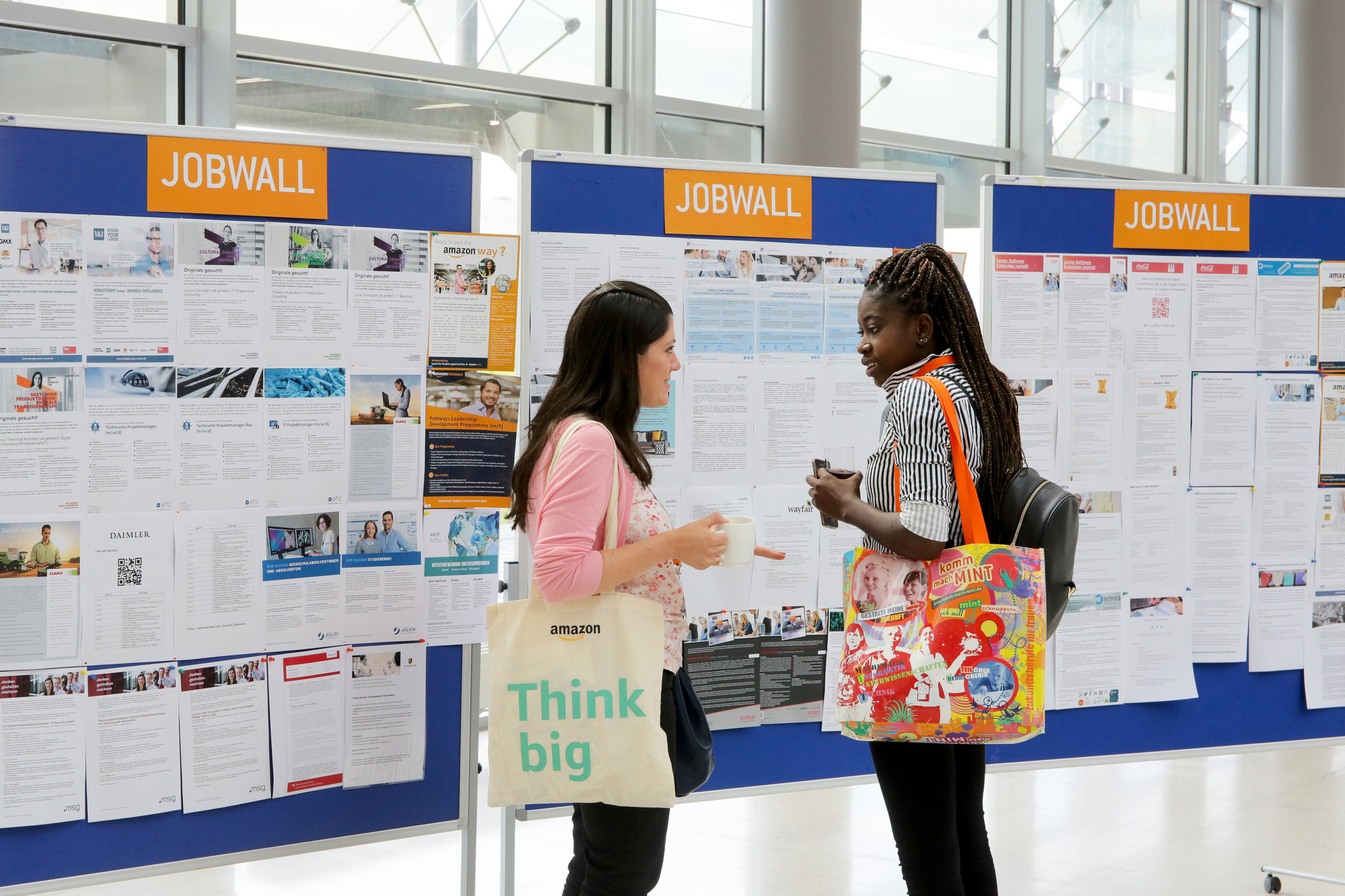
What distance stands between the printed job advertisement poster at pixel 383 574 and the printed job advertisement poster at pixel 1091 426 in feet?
5.41

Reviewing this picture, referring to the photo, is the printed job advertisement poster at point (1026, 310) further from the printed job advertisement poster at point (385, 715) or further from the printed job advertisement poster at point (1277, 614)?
the printed job advertisement poster at point (385, 715)

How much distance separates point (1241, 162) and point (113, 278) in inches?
281

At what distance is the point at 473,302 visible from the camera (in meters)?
2.54

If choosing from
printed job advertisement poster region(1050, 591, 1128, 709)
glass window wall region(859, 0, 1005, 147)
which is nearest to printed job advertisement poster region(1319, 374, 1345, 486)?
printed job advertisement poster region(1050, 591, 1128, 709)

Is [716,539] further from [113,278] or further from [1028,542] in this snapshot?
[113,278]

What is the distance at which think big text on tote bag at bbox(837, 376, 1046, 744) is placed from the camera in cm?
187

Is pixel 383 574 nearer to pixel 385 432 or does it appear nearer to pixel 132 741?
pixel 385 432

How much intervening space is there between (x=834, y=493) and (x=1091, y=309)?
1.42 m

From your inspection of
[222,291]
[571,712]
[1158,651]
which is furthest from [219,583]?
[1158,651]

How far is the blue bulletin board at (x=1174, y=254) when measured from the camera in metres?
3.03

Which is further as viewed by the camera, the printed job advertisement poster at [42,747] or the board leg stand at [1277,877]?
the board leg stand at [1277,877]

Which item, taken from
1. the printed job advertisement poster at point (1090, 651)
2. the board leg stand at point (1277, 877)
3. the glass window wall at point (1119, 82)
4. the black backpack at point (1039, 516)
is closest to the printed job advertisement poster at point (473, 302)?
the black backpack at point (1039, 516)

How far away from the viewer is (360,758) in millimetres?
2465

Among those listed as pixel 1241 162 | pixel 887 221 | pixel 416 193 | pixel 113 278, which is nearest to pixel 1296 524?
pixel 887 221
